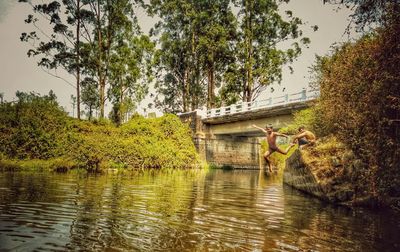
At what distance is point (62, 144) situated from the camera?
65.3ft

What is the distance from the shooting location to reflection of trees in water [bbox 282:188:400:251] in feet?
14.8

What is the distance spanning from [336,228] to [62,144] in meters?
17.6

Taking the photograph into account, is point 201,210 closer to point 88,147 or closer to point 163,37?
point 88,147

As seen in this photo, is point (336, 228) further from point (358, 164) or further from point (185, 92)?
point (185, 92)

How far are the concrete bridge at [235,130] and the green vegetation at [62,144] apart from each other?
5.36m

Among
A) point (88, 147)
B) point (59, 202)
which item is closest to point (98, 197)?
point (59, 202)

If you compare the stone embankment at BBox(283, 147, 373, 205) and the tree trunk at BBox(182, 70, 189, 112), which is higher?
the tree trunk at BBox(182, 70, 189, 112)

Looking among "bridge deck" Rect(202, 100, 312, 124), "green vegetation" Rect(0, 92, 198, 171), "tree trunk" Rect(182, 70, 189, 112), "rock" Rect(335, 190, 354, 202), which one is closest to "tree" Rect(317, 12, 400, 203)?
"rock" Rect(335, 190, 354, 202)

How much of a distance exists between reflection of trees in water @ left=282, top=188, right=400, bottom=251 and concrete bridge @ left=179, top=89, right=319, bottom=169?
16309 mm

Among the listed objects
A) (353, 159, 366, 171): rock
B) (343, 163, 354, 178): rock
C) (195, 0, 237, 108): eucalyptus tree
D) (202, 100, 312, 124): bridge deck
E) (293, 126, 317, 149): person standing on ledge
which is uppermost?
(195, 0, 237, 108): eucalyptus tree

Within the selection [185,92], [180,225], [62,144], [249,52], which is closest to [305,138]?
[180,225]

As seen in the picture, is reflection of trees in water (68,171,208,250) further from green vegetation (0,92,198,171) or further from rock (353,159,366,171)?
green vegetation (0,92,198,171)

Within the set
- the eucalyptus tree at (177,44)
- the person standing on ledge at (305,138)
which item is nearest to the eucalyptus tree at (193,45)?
the eucalyptus tree at (177,44)

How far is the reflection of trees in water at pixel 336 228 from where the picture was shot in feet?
14.8
